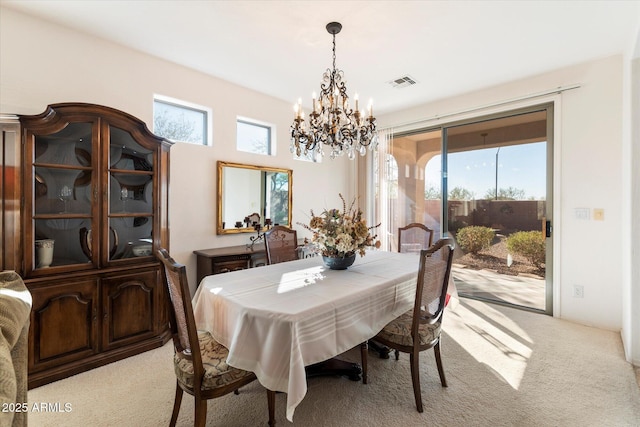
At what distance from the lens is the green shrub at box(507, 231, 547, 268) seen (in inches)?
141

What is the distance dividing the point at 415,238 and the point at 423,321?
57.0 inches

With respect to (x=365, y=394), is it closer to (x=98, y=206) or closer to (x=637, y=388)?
(x=637, y=388)

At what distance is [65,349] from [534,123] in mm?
5143

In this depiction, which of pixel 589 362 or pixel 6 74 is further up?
pixel 6 74

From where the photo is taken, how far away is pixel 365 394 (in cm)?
202

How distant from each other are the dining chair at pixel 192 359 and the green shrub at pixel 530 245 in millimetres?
3609

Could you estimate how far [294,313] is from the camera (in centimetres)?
141

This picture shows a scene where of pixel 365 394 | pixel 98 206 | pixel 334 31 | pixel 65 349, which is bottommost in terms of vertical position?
pixel 365 394

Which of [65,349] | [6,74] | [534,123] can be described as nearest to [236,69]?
[6,74]

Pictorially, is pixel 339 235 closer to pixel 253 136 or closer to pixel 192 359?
pixel 192 359

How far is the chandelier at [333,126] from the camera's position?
236cm

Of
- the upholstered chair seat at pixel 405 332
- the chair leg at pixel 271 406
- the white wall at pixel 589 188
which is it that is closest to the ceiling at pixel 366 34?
the white wall at pixel 589 188

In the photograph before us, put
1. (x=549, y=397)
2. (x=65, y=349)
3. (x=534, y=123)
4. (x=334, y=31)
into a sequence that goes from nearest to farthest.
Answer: (x=549, y=397), (x=65, y=349), (x=334, y=31), (x=534, y=123)

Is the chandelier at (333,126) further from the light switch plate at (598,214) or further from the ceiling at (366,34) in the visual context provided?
the light switch plate at (598,214)
